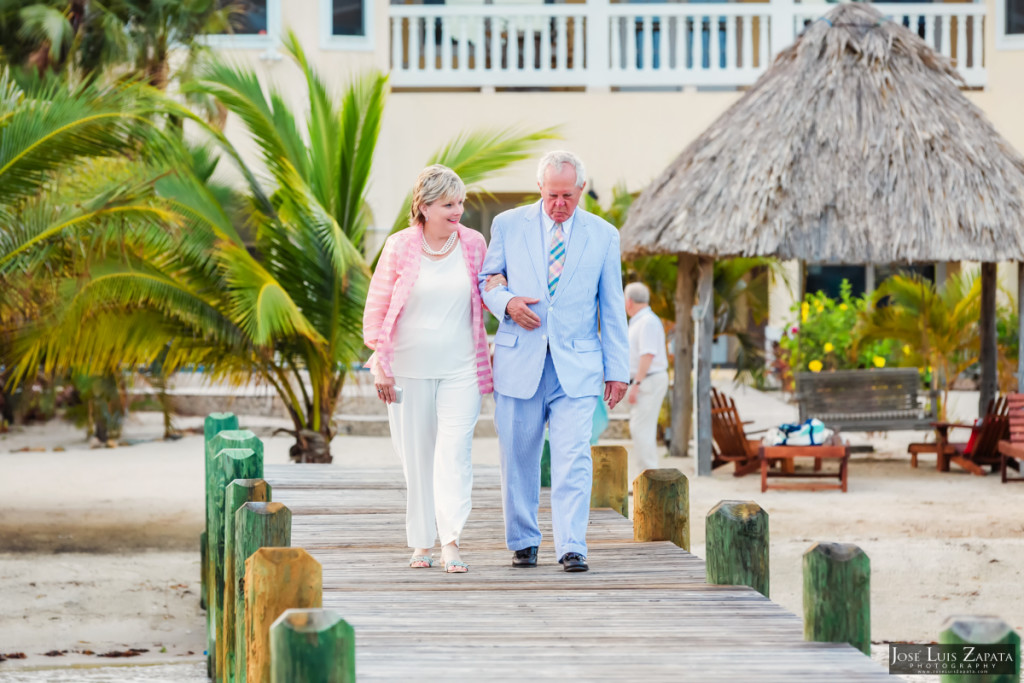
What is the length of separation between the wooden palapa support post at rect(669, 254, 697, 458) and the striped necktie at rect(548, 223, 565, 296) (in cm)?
880

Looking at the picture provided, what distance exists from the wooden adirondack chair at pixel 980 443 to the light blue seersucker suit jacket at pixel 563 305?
8.34 meters

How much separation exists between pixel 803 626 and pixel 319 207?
231 inches

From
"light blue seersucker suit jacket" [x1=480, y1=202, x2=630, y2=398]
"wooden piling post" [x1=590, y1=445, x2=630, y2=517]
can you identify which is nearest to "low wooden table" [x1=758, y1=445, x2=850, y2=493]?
"wooden piling post" [x1=590, y1=445, x2=630, y2=517]

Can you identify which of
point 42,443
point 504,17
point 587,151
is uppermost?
point 504,17

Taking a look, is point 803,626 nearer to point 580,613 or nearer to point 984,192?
point 580,613

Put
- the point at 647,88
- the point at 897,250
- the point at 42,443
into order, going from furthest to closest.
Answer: the point at 647,88, the point at 42,443, the point at 897,250

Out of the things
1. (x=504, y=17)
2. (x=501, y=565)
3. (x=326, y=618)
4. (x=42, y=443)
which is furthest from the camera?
(x=504, y=17)

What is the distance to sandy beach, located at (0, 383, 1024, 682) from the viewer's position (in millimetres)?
7309

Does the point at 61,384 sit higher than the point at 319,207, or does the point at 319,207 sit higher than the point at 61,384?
the point at 319,207

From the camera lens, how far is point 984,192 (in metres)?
12.0

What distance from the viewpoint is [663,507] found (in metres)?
5.22

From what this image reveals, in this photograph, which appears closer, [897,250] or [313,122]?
[313,122]

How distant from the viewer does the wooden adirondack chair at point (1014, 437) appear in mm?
11141

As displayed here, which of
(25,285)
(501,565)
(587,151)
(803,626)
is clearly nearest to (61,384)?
(25,285)
